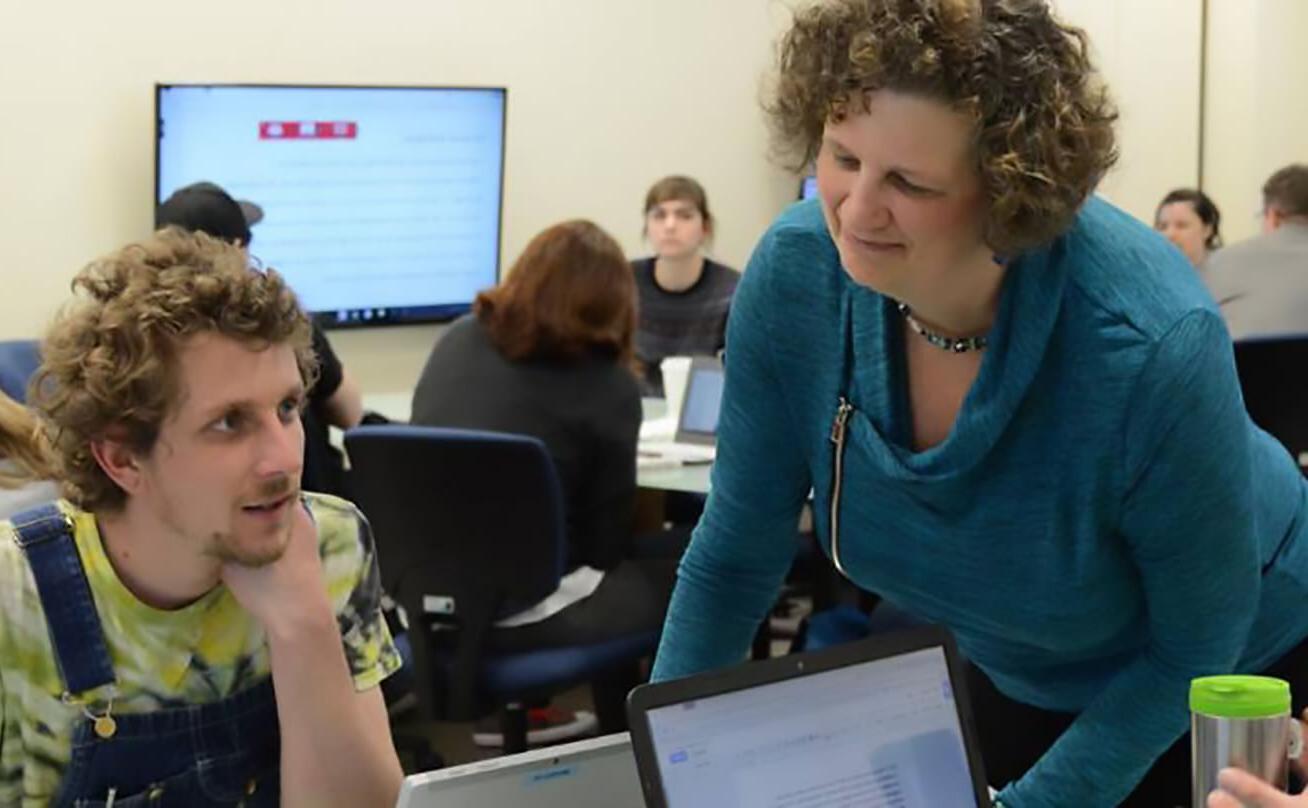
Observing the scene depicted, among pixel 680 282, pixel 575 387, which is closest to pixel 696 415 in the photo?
pixel 575 387

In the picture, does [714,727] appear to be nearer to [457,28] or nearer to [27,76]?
[27,76]

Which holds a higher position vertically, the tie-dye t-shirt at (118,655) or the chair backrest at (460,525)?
the tie-dye t-shirt at (118,655)

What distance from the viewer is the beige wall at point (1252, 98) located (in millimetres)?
6242

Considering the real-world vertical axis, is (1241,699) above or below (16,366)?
above

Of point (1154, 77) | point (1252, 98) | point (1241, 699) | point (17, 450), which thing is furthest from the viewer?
point (1154, 77)

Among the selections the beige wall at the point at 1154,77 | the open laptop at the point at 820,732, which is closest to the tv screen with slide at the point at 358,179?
the beige wall at the point at 1154,77

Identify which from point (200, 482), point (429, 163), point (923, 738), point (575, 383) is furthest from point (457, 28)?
point (923, 738)

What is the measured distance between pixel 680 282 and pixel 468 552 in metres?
2.43

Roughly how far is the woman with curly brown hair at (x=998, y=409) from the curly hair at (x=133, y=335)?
472mm

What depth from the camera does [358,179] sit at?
543 centimetres

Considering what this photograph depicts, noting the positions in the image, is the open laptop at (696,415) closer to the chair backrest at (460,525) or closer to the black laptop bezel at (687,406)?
the black laptop bezel at (687,406)

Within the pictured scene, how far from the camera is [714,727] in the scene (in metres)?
1.30

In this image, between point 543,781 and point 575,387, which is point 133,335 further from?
point 575,387

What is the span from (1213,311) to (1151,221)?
5189 millimetres
